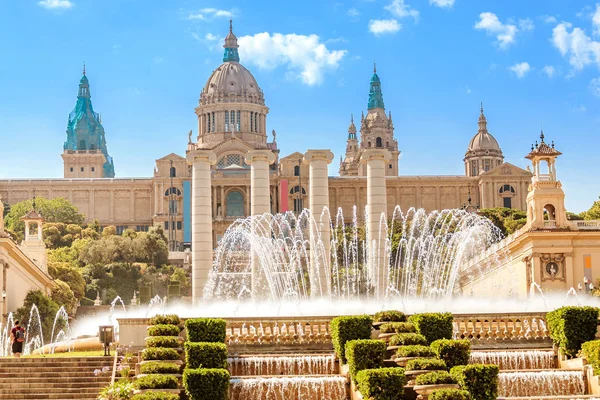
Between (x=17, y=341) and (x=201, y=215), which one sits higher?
(x=201, y=215)

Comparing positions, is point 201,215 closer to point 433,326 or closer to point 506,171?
point 433,326

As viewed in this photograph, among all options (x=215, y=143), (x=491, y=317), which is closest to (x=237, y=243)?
(x=215, y=143)

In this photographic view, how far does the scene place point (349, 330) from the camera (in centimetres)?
3172

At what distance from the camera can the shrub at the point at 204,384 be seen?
28484mm

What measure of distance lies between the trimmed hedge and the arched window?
12115 cm

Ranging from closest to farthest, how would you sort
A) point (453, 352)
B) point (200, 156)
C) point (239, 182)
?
point (453, 352), point (200, 156), point (239, 182)

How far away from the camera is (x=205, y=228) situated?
174 ft

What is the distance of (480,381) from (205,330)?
8.10 metres

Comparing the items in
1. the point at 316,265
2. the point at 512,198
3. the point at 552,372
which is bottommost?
the point at 552,372

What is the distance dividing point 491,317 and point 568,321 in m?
2.54

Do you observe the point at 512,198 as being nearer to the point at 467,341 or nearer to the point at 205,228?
→ the point at 205,228

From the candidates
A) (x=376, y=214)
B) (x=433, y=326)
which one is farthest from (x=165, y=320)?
(x=376, y=214)

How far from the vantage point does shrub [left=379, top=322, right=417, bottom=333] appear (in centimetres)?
3197

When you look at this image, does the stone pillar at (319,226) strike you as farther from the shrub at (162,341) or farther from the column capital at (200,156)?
the shrub at (162,341)
